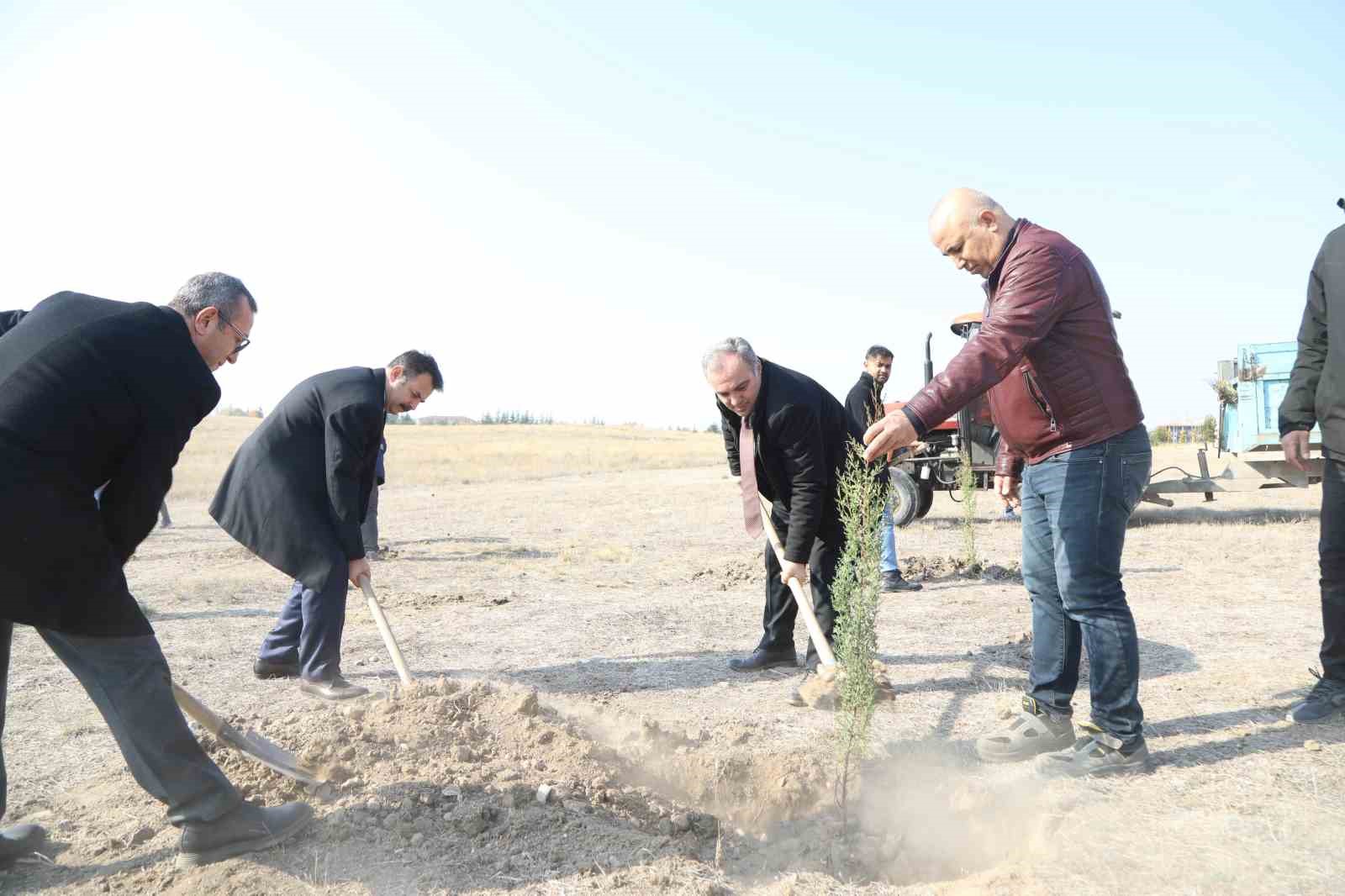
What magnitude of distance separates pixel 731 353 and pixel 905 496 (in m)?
7.74

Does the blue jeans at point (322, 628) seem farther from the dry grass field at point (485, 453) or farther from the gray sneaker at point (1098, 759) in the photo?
the dry grass field at point (485, 453)

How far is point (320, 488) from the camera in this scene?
480 cm

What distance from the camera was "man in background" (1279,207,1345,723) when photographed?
12.9 ft

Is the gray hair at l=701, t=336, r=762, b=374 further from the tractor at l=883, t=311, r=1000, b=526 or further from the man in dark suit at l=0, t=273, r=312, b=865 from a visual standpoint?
the tractor at l=883, t=311, r=1000, b=526

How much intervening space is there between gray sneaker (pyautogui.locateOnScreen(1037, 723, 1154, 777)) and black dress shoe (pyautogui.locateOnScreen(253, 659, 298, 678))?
13.8ft

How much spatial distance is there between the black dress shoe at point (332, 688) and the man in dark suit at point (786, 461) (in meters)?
2.27

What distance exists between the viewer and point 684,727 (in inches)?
165

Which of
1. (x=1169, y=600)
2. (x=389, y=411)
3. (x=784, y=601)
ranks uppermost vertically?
(x=389, y=411)

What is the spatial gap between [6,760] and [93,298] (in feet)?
8.41

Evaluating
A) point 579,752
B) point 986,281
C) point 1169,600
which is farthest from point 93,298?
point 1169,600

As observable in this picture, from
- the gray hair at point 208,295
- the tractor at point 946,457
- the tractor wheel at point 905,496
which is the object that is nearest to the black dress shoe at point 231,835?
the gray hair at point 208,295

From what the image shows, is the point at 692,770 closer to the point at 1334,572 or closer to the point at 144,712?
the point at 144,712

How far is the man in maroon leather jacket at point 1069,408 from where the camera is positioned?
3.27 m

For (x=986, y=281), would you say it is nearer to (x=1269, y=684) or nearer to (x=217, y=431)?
(x=1269, y=684)
